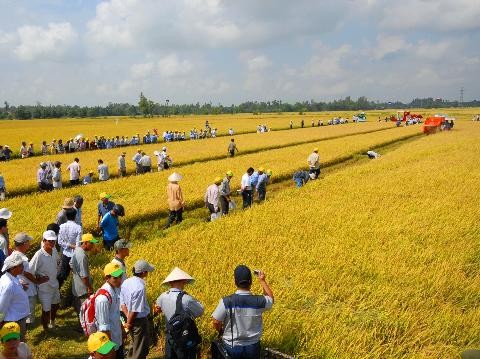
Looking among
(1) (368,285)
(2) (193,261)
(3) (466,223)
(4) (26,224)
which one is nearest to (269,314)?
(1) (368,285)

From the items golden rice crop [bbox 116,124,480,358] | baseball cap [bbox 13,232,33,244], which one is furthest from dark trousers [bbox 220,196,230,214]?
baseball cap [bbox 13,232,33,244]

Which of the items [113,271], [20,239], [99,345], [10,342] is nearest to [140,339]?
[113,271]

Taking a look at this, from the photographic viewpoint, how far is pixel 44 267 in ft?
22.8

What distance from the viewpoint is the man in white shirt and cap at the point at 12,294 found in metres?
5.56

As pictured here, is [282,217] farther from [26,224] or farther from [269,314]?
[26,224]

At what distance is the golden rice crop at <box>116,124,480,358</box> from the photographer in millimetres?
5738

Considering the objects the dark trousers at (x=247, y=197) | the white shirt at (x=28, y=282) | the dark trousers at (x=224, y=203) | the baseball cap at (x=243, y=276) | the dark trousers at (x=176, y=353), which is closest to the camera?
the baseball cap at (x=243, y=276)

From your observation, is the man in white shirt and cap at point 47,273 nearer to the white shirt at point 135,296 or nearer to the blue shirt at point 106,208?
the white shirt at point 135,296

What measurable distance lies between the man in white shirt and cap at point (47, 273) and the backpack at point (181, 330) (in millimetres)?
3199

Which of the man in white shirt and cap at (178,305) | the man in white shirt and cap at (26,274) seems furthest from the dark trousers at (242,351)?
the man in white shirt and cap at (26,274)

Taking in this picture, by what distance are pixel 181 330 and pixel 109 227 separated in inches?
217

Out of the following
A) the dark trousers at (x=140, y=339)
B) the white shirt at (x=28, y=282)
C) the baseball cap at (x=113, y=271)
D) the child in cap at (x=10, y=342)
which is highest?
the baseball cap at (x=113, y=271)

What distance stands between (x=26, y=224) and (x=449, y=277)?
1182 centimetres

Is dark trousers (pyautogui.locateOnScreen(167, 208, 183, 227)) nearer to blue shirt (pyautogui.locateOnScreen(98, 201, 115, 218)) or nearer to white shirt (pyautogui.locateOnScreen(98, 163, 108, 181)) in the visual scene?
blue shirt (pyautogui.locateOnScreen(98, 201, 115, 218))
